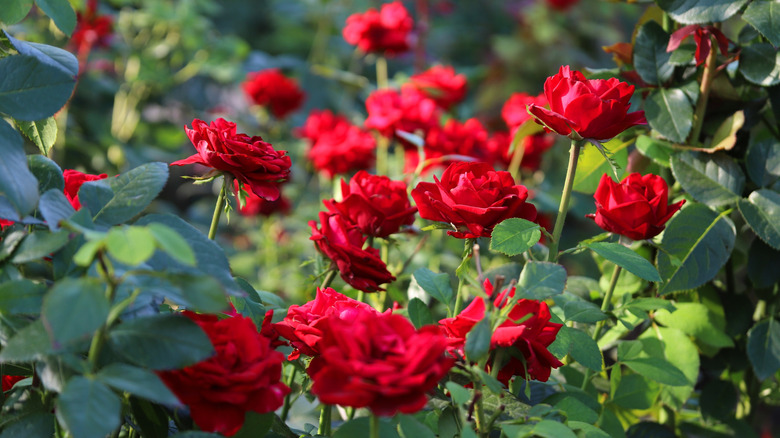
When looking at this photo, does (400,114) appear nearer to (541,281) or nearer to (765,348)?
(765,348)

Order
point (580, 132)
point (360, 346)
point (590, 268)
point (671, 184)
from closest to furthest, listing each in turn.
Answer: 1. point (360, 346)
2. point (580, 132)
3. point (671, 184)
4. point (590, 268)

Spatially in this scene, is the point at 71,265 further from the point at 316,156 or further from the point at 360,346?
the point at 316,156

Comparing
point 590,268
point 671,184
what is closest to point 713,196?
point 671,184

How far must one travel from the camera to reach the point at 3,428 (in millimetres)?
467

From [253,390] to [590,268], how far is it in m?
2.07

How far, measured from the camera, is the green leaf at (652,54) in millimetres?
830

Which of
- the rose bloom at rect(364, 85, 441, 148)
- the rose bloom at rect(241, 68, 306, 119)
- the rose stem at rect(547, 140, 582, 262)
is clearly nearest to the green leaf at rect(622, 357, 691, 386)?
the rose stem at rect(547, 140, 582, 262)

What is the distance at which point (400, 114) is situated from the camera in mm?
1242

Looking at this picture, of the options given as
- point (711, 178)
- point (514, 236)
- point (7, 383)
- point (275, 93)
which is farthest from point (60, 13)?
point (275, 93)

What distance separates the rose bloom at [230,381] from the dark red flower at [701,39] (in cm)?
60

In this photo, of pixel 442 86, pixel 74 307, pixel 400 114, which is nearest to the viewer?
pixel 74 307

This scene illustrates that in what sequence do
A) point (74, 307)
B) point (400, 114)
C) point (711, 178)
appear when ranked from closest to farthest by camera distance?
point (74, 307)
point (711, 178)
point (400, 114)

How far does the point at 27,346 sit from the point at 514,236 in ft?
1.12

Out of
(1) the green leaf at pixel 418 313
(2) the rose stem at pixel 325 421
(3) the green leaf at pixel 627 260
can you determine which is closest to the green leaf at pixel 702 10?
(3) the green leaf at pixel 627 260
